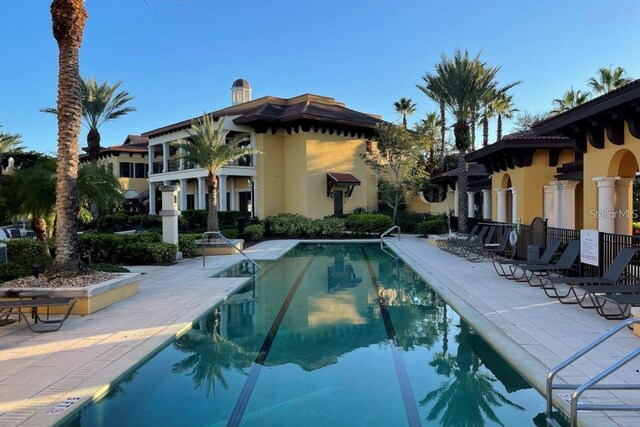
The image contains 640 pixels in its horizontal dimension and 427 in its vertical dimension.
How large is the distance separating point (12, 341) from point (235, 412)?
4.12m

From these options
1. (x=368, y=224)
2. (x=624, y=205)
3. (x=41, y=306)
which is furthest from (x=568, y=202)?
(x=41, y=306)

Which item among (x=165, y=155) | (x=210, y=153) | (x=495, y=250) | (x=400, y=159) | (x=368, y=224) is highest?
(x=165, y=155)

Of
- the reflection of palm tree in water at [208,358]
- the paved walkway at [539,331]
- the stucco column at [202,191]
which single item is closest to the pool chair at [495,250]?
the paved walkway at [539,331]

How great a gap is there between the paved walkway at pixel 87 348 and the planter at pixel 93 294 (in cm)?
17

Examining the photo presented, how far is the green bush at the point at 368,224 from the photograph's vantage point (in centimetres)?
2730

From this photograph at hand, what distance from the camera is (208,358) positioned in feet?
20.9

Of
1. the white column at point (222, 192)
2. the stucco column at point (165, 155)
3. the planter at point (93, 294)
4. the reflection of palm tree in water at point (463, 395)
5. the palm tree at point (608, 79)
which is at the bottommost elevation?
the reflection of palm tree in water at point (463, 395)

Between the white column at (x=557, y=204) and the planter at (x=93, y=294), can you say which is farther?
the white column at (x=557, y=204)

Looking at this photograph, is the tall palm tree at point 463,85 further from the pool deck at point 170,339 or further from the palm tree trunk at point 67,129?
the palm tree trunk at point 67,129

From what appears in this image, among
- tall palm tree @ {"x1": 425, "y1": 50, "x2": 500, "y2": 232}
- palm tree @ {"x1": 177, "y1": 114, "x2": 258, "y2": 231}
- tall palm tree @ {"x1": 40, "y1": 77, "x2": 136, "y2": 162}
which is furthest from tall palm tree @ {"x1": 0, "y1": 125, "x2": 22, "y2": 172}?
tall palm tree @ {"x1": 425, "y1": 50, "x2": 500, "y2": 232}

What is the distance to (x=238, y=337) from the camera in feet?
24.2

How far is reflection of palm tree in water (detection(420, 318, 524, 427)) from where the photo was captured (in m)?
4.58

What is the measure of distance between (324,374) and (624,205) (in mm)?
9564

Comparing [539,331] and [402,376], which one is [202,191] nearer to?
[539,331]
